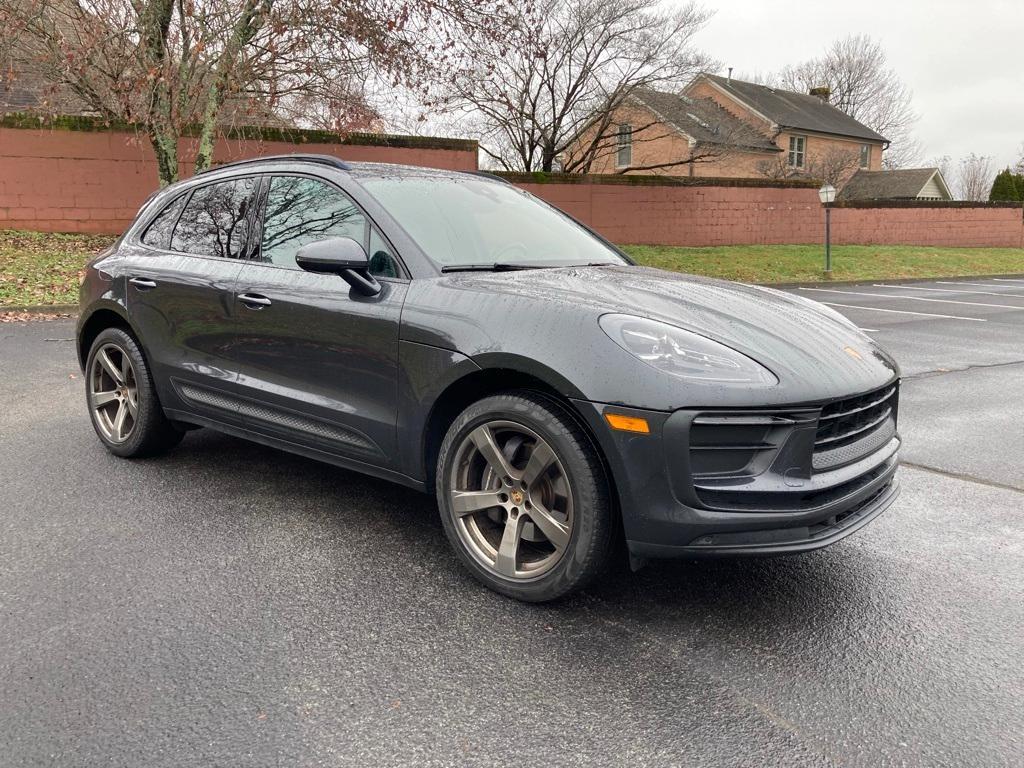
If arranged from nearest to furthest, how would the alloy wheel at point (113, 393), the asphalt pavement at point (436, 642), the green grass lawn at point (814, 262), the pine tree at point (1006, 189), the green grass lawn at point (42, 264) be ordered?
the asphalt pavement at point (436, 642) < the alloy wheel at point (113, 393) < the green grass lawn at point (42, 264) < the green grass lawn at point (814, 262) < the pine tree at point (1006, 189)

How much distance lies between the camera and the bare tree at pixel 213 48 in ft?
42.9

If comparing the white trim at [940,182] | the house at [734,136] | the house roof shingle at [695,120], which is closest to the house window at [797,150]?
the house at [734,136]

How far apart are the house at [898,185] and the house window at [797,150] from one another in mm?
2999

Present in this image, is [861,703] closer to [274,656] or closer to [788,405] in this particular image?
[788,405]

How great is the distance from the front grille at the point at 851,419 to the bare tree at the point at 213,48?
1253 cm

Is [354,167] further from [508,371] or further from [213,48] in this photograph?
[213,48]

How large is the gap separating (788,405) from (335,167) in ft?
7.78

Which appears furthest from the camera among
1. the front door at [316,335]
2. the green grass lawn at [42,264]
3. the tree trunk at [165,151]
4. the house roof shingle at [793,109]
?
the house roof shingle at [793,109]

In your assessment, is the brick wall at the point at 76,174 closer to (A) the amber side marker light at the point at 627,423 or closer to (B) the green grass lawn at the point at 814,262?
(B) the green grass lawn at the point at 814,262

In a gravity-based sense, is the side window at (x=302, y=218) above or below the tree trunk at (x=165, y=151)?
below

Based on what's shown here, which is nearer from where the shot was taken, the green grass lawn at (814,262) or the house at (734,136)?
the green grass lawn at (814,262)

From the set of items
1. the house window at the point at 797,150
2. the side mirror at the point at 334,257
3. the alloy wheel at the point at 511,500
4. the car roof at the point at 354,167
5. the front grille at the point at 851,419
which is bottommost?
the alloy wheel at the point at 511,500

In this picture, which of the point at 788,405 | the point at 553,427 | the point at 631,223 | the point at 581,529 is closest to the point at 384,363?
the point at 553,427

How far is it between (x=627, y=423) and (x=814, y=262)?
22.1 meters
